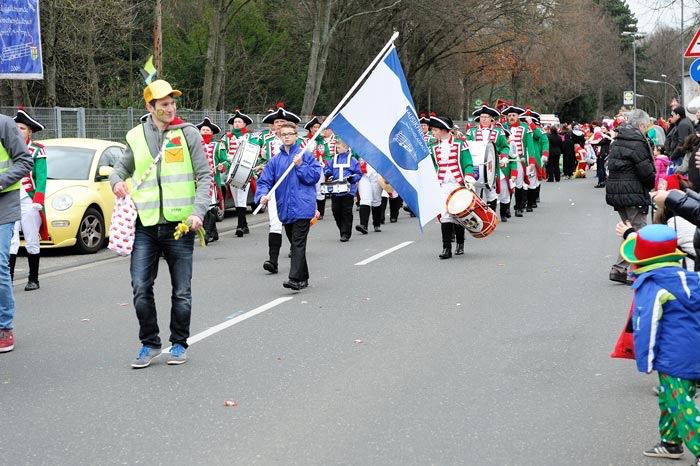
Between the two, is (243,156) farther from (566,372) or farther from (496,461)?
(496,461)

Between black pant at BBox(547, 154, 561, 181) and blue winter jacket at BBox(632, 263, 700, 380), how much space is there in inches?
1185

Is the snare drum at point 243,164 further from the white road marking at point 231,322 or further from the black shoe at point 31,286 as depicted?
the white road marking at point 231,322

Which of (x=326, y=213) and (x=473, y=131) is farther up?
(x=473, y=131)

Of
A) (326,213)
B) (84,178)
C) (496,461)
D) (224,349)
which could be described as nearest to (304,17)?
(326,213)

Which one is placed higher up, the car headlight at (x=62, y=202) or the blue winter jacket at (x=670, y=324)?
the blue winter jacket at (x=670, y=324)

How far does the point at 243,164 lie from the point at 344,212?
199 cm

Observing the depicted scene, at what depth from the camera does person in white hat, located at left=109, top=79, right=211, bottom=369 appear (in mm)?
7555

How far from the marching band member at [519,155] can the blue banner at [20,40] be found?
8434 mm

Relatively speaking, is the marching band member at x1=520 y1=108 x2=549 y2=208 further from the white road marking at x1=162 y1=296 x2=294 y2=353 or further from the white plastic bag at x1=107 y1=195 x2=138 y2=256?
the white plastic bag at x1=107 y1=195 x2=138 y2=256

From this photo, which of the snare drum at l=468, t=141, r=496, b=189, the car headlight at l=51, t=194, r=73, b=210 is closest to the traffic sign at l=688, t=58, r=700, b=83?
the snare drum at l=468, t=141, r=496, b=189

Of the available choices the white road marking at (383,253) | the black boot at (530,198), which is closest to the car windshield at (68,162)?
the white road marking at (383,253)

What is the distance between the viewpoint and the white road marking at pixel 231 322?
340 inches

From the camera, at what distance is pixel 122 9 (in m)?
28.8

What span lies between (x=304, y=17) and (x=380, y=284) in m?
34.4
